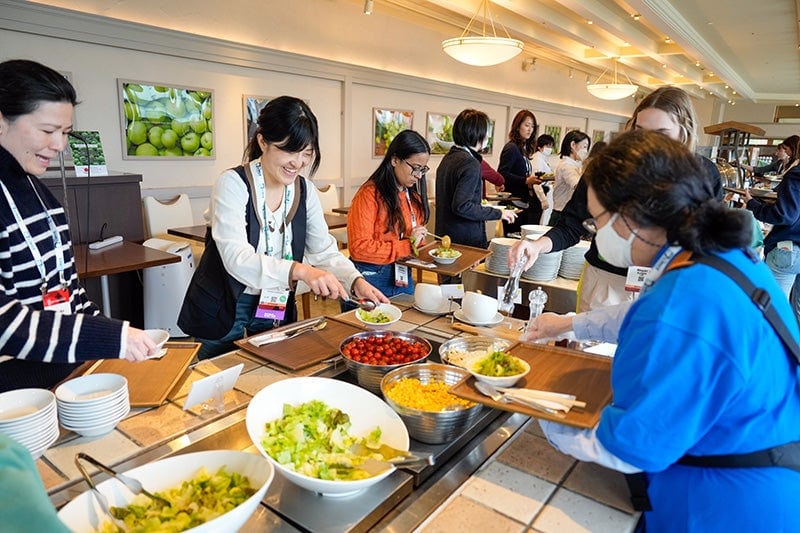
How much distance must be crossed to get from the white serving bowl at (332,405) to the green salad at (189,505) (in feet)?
0.27

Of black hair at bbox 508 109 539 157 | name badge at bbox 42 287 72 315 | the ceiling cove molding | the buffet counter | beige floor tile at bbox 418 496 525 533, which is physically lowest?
beige floor tile at bbox 418 496 525 533

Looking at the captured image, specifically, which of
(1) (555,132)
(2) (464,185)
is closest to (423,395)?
(2) (464,185)

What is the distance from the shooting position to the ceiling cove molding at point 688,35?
5551 millimetres

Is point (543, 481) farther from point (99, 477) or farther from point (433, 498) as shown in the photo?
point (99, 477)

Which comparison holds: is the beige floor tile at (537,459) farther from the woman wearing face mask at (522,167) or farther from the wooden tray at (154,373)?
the woman wearing face mask at (522,167)

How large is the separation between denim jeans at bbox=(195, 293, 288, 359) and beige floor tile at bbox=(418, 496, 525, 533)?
3.66ft

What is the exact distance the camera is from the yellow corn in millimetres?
1185

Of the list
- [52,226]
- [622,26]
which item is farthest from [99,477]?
[622,26]

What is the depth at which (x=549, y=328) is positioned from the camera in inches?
56.2

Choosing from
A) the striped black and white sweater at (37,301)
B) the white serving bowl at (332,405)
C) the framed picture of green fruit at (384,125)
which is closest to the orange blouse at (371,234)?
the striped black and white sweater at (37,301)

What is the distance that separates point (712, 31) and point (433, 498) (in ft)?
28.3

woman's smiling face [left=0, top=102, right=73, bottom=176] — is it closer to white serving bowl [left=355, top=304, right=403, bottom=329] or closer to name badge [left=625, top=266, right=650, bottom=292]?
white serving bowl [left=355, top=304, right=403, bottom=329]

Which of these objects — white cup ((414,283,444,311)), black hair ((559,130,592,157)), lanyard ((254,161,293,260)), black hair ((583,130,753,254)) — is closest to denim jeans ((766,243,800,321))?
black hair ((559,130,592,157))

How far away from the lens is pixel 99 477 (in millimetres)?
1007
